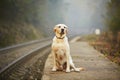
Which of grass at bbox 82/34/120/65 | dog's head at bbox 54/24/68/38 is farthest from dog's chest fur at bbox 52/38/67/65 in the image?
grass at bbox 82/34/120/65

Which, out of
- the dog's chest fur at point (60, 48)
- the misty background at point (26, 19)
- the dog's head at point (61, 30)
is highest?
the misty background at point (26, 19)

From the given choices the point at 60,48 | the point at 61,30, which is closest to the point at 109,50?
the point at 60,48

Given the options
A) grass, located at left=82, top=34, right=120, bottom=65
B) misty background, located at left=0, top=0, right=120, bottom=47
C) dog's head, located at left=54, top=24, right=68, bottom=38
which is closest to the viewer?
dog's head, located at left=54, top=24, right=68, bottom=38

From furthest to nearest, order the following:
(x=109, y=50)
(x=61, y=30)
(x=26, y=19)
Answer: (x=26, y=19) < (x=109, y=50) < (x=61, y=30)

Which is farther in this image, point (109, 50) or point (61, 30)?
point (109, 50)

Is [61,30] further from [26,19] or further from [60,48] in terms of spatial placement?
[26,19]

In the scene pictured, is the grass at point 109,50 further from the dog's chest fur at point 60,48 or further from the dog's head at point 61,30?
the dog's head at point 61,30

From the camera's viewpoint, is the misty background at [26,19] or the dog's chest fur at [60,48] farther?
the misty background at [26,19]

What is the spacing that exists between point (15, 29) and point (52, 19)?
22.0 metres

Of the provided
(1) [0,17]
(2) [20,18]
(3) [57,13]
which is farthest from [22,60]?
(3) [57,13]

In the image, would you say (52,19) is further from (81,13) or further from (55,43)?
(81,13)

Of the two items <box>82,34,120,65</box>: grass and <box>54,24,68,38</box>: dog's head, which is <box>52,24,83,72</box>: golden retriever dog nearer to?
<box>54,24,68,38</box>: dog's head

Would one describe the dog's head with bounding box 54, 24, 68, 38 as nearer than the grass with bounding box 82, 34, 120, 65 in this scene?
Yes

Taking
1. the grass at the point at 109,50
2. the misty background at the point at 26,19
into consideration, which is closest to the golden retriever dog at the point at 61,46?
the grass at the point at 109,50
